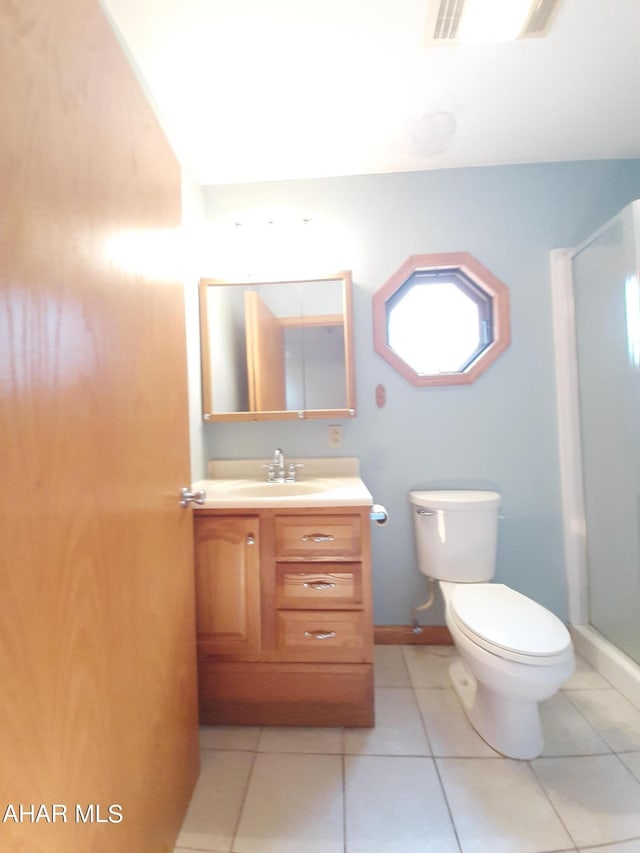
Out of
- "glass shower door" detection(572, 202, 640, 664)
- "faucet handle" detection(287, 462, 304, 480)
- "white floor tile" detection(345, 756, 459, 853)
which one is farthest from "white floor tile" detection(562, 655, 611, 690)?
"faucet handle" detection(287, 462, 304, 480)

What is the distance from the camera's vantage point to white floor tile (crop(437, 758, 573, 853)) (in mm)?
929

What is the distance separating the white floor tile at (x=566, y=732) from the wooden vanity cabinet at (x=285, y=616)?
0.62 meters

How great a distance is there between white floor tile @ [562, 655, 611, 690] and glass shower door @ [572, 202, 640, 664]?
0.16 m

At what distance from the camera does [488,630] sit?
115 centimetres

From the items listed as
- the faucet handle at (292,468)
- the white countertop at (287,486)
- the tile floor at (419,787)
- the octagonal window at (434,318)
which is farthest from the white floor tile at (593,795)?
the octagonal window at (434,318)

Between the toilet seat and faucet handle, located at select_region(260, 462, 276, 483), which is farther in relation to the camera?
faucet handle, located at select_region(260, 462, 276, 483)

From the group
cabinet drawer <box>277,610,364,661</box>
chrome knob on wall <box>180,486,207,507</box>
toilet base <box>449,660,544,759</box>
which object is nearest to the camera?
chrome knob on wall <box>180,486,207,507</box>

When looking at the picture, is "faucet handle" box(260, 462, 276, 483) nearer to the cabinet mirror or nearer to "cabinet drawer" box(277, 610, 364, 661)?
the cabinet mirror

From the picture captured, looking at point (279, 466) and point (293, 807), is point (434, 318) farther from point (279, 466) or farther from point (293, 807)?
point (293, 807)

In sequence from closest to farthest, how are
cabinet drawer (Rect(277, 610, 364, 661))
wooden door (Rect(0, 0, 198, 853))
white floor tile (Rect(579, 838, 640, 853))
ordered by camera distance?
wooden door (Rect(0, 0, 198, 853)) < white floor tile (Rect(579, 838, 640, 853)) < cabinet drawer (Rect(277, 610, 364, 661))

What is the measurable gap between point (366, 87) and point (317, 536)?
1654 millimetres

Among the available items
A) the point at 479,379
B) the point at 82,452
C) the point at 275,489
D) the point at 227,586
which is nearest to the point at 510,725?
the point at 227,586

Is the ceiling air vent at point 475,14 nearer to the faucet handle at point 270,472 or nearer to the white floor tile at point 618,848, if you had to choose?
the faucet handle at point 270,472

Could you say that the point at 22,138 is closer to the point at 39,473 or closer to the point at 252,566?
the point at 39,473
